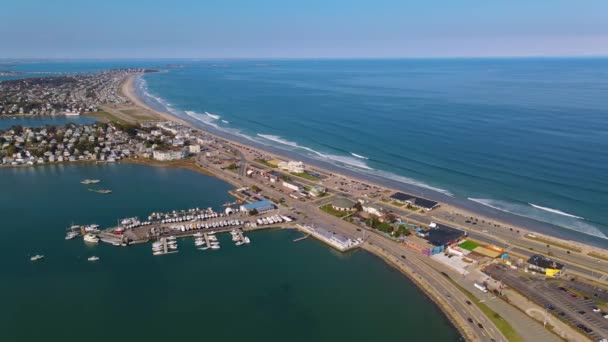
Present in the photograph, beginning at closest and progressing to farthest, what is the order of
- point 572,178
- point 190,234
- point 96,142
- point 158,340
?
point 158,340 → point 190,234 → point 572,178 → point 96,142

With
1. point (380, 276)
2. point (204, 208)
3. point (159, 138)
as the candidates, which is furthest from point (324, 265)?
point (159, 138)

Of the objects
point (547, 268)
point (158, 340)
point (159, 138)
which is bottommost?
point (158, 340)

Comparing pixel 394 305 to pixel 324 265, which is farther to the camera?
pixel 324 265

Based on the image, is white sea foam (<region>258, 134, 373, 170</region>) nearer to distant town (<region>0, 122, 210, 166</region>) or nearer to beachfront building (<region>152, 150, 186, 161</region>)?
distant town (<region>0, 122, 210, 166</region>)

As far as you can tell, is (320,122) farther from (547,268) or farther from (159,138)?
(547,268)

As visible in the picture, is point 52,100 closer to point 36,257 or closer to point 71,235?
point 71,235

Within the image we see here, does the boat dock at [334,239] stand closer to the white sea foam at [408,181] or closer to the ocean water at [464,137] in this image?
the white sea foam at [408,181]

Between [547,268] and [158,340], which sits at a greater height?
[547,268]
